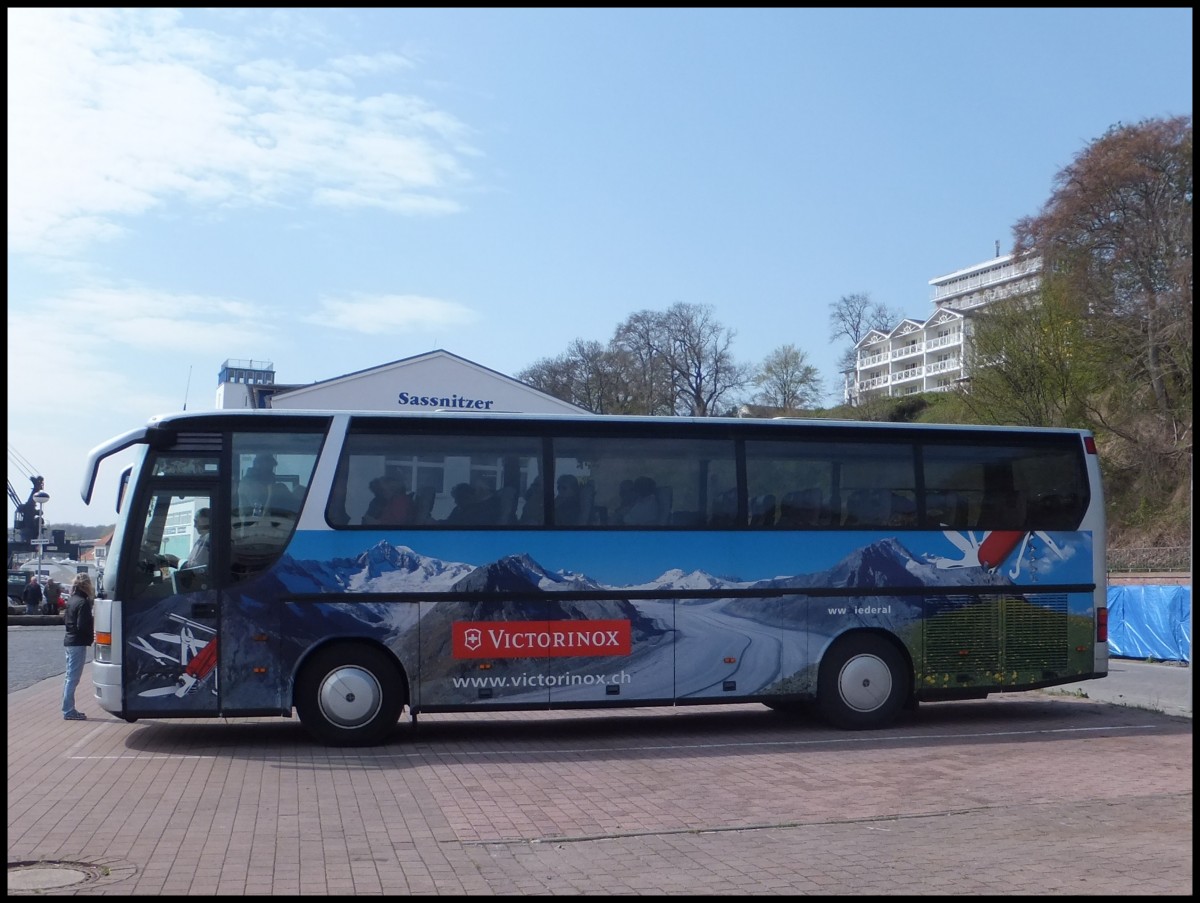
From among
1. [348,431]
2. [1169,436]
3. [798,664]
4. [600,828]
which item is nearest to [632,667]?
[798,664]

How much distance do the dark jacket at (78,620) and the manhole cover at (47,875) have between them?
889cm

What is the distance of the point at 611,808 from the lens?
9.38 meters

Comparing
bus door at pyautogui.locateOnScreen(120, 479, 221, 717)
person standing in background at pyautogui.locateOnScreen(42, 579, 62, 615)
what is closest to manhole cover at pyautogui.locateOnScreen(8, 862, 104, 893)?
bus door at pyautogui.locateOnScreen(120, 479, 221, 717)

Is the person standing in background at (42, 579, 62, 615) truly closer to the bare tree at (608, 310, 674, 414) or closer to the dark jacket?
the bare tree at (608, 310, 674, 414)

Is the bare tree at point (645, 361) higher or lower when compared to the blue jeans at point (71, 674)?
higher

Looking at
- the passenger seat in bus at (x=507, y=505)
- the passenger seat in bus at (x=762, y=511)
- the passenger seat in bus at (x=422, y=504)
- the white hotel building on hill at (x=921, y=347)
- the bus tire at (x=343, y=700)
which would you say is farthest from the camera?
the white hotel building on hill at (x=921, y=347)

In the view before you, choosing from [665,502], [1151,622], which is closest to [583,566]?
[665,502]

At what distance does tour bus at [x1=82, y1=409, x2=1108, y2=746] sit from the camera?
1259cm

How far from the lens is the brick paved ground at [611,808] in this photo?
23.5 ft

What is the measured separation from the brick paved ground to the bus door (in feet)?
1.90

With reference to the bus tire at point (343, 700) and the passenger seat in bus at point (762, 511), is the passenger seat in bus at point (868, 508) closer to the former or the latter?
the passenger seat in bus at point (762, 511)

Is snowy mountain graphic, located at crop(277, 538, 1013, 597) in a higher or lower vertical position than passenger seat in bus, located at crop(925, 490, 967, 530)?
lower

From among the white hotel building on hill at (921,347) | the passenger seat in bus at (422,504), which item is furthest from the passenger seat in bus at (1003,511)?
the white hotel building on hill at (921,347)

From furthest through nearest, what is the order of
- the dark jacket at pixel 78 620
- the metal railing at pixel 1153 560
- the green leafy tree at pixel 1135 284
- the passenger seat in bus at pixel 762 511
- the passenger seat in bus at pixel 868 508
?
the green leafy tree at pixel 1135 284, the metal railing at pixel 1153 560, the dark jacket at pixel 78 620, the passenger seat in bus at pixel 868 508, the passenger seat in bus at pixel 762 511
